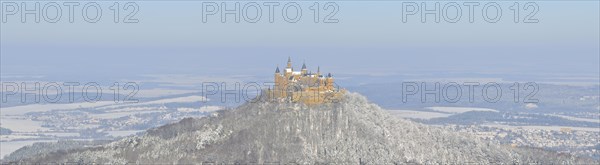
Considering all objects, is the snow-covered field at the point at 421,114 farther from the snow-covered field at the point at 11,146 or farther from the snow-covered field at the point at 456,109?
the snow-covered field at the point at 11,146

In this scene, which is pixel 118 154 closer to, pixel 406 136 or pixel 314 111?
pixel 314 111

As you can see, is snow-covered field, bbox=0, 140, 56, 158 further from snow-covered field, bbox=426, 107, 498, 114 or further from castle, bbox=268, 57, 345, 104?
snow-covered field, bbox=426, 107, 498, 114

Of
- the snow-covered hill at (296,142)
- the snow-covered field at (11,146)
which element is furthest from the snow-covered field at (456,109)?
the snow-covered hill at (296,142)

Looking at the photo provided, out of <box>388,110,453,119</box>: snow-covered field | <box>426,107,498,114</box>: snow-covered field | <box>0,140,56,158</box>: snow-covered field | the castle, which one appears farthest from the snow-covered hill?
<box>426,107,498,114</box>: snow-covered field

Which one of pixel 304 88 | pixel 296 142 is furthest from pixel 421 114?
pixel 296 142

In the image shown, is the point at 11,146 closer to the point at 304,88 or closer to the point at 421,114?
the point at 304,88

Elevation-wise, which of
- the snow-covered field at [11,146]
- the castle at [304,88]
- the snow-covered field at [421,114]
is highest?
the castle at [304,88]

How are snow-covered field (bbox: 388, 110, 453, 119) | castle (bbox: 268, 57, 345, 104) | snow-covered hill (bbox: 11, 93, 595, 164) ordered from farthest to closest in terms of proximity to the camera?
1. snow-covered field (bbox: 388, 110, 453, 119)
2. castle (bbox: 268, 57, 345, 104)
3. snow-covered hill (bbox: 11, 93, 595, 164)

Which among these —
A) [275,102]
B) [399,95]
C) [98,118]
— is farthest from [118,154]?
[399,95]

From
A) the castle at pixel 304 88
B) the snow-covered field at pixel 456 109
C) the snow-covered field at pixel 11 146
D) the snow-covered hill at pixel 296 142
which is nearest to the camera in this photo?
the snow-covered hill at pixel 296 142

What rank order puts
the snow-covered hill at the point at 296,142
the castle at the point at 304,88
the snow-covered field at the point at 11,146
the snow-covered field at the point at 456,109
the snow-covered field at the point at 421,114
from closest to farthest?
the snow-covered hill at the point at 296,142 < the castle at the point at 304,88 < the snow-covered field at the point at 11,146 < the snow-covered field at the point at 421,114 < the snow-covered field at the point at 456,109
